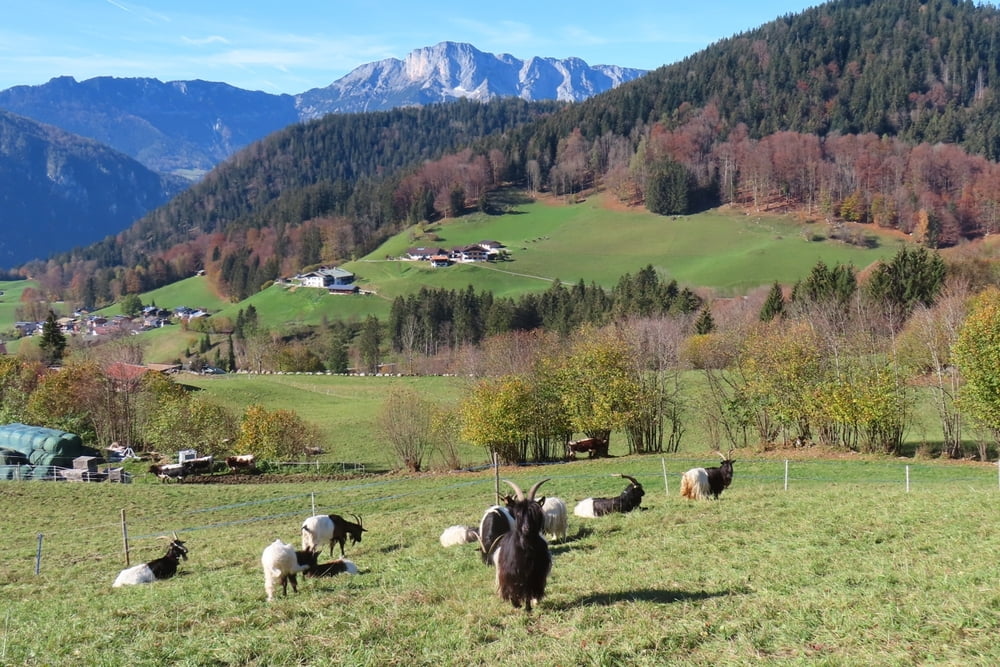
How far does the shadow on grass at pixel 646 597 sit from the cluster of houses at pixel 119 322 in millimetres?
154834

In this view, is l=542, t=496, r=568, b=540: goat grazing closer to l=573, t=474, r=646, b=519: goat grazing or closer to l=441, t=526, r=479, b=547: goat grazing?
l=441, t=526, r=479, b=547: goat grazing

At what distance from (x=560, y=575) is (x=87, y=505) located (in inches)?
1012

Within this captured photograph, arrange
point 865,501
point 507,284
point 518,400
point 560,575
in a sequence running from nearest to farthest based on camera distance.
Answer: point 560,575 → point 865,501 → point 518,400 → point 507,284

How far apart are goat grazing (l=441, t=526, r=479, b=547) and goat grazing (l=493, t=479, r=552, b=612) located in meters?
6.30

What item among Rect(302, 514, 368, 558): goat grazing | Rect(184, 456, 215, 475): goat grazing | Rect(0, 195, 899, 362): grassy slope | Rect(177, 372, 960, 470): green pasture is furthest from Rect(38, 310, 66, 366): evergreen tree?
Rect(302, 514, 368, 558): goat grazing

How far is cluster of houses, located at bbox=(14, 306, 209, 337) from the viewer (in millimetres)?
154375

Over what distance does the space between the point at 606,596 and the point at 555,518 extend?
232 inches

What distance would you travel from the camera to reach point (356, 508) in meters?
27.5

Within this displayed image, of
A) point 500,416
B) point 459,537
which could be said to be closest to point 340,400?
point 500,416

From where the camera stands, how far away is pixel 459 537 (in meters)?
16.4

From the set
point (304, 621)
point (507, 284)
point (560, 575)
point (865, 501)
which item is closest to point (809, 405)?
point (865, 501)

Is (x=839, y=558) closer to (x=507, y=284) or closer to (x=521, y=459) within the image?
(x=521, y=459)

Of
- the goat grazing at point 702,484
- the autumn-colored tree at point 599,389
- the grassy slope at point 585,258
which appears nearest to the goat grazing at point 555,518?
the goat grazing at point 702,484

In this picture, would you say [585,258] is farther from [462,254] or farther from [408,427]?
[408,427]
